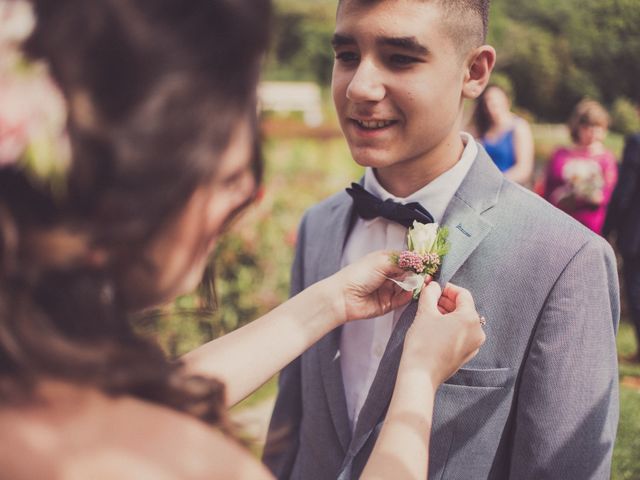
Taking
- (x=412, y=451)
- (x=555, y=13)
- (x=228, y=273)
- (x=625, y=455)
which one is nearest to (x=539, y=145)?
(x=555, y=13)

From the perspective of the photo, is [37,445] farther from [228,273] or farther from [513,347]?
[228,273]

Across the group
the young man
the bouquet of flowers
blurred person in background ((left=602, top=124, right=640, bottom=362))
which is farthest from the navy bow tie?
the bouquet of flowers

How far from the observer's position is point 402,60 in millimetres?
1914

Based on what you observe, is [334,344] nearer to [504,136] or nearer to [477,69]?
[477,69]

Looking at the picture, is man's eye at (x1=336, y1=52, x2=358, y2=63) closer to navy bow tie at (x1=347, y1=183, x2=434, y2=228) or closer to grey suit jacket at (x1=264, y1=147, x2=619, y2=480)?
navy bow tie at (x1=347, y1=183, x2=434, y2=228)

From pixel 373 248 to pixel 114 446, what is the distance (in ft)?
4.27

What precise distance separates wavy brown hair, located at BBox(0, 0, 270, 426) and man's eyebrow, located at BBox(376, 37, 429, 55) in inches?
30.8

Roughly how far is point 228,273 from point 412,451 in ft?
14.7

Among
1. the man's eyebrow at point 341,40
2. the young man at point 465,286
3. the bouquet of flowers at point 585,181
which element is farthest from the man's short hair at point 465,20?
the bouquet of flowers at point 585,181

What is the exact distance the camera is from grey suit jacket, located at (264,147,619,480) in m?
1.71

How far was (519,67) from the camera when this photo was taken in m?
9.01

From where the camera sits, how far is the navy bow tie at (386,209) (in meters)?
1.96

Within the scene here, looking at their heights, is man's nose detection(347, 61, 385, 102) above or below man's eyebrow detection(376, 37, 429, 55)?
below

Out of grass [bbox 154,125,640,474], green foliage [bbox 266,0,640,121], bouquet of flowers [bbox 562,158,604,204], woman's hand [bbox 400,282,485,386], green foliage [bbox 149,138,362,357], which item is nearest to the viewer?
woman's hand [bbox 400,282,485,386]
